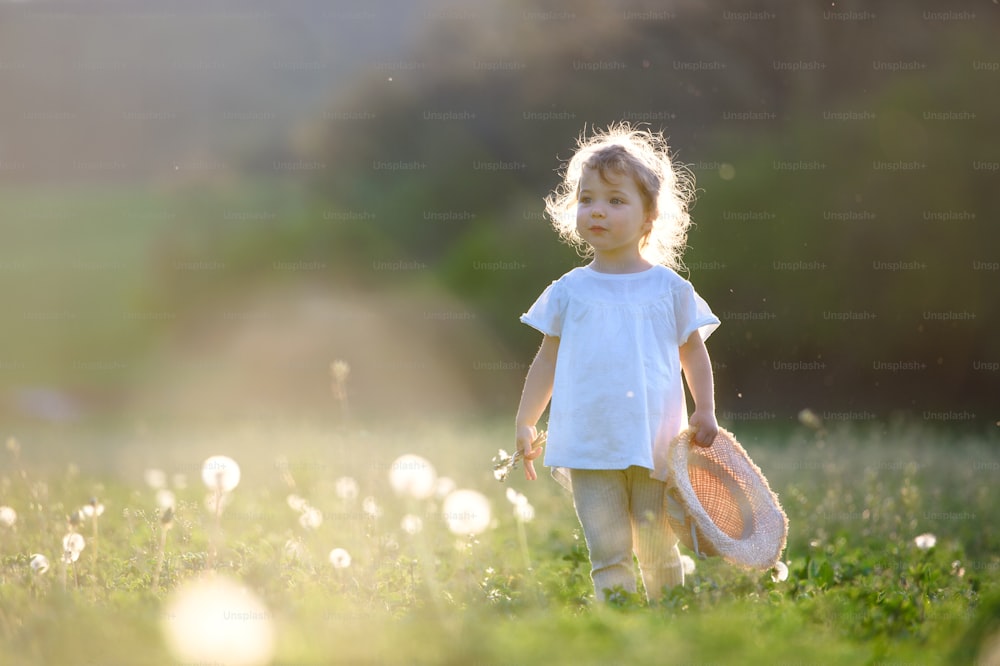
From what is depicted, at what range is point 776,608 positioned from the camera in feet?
14.5

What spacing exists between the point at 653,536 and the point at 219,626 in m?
2.20

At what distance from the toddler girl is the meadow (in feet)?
1.19

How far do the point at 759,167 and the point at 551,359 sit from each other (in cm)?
1187

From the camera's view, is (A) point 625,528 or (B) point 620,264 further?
(B) point 620,264

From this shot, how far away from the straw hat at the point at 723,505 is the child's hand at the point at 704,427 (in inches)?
1.5

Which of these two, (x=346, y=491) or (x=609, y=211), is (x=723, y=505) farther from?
(x=346, y=491)

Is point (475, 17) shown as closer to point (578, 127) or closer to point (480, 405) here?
point (578, 127)

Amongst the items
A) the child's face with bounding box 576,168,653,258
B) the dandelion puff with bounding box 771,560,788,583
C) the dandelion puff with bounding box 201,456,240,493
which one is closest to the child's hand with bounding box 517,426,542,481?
the child's face with bounding box 576,168,653,258

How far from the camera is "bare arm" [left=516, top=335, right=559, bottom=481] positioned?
17.3ft

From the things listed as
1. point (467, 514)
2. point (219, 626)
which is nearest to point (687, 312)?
point (467, 514)

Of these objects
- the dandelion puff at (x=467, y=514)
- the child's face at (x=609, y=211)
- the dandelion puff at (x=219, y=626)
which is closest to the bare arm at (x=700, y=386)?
the child's face at (x=609, y=211)

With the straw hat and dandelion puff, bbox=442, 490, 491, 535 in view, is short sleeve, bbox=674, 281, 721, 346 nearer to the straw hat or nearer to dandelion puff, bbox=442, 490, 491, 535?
the straw hat

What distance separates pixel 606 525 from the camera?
196 inches

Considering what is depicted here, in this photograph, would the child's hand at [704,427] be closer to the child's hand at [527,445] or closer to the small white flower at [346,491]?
the child's hand at [527,445]
